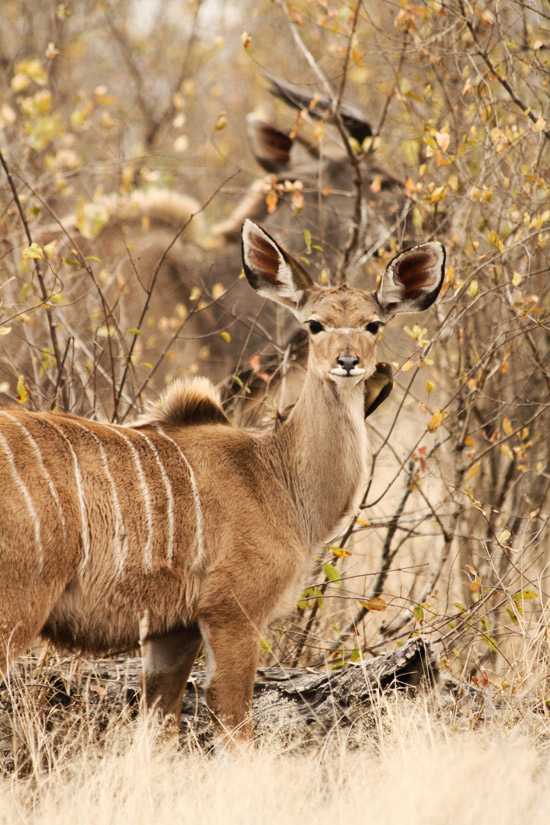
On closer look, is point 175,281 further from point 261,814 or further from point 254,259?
point 261,814

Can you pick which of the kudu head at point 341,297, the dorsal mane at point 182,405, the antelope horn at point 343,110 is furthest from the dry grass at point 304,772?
the antelope horn at point 343,110

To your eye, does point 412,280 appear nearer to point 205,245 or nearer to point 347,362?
point 347,362

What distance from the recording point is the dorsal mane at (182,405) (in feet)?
13.8

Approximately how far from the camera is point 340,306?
4.24 metres

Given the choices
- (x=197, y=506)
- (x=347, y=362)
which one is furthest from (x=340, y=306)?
(x=197, y=506)

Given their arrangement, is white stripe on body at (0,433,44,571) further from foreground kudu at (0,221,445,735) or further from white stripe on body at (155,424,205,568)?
white stripe on body at (155,424,205,568)

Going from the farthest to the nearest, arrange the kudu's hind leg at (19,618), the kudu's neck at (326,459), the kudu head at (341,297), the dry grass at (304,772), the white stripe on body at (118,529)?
the kudu's neck at (326,459) → the kudu head at (341,297) → the white stripe on body at (118,529) → the kudu's hind leg at (19,618) → the dry grass at (304,772)

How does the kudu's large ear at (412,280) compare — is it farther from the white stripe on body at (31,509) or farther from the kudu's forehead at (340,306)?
the white stripe on body at (31,509)

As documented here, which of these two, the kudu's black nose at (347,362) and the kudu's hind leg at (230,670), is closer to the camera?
the kudu's hind leg at (230,670)

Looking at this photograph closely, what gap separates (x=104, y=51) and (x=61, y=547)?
447 inches

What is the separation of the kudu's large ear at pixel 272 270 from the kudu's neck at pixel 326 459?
0.98ft

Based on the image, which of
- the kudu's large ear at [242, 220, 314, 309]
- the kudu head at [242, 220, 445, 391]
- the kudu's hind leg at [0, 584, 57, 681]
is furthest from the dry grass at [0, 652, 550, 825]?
the kudu's large ear at [242, 220, 314, 309]

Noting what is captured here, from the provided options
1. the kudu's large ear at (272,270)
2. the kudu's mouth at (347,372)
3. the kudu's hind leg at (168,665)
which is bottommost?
the kudu's hind leg at (168,665)

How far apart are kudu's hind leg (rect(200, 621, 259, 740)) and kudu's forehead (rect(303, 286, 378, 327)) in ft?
3.46
